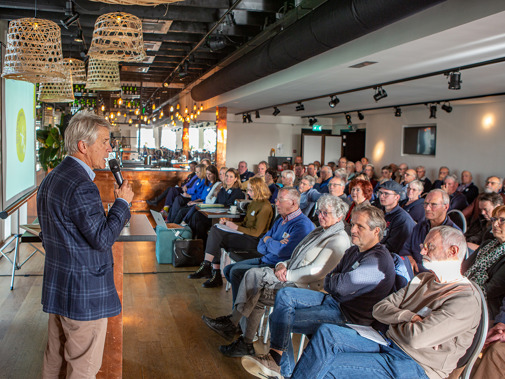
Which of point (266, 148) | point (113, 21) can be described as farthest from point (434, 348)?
point (266, 148)

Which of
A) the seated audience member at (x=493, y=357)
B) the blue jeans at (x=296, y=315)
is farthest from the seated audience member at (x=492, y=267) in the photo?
the blue jeans at (x=296, y=315)

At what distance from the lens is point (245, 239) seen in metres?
5.11

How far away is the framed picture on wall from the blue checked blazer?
1129 centimetres

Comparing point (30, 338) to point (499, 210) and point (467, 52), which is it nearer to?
point (499, 210)

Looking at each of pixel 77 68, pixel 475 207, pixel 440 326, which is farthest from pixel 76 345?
pixel 475 207

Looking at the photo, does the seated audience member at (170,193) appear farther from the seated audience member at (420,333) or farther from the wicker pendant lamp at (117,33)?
the seated audience member at (420,333)

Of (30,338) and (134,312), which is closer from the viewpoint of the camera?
(30,338)

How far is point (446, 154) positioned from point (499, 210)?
354 inches

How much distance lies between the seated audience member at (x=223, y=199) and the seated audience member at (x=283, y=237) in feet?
7.81

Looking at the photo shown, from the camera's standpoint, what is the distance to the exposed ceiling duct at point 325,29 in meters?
3.71

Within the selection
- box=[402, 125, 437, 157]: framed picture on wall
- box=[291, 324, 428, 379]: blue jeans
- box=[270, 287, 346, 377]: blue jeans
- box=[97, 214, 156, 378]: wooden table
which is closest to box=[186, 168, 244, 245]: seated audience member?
box=[270, 287, 346, 377]: blue jeans

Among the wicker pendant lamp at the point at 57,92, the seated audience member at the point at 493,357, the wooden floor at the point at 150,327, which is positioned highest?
the wicker pendant lamp at the point at 57,92

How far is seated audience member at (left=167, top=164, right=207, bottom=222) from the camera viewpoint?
8.28 metres

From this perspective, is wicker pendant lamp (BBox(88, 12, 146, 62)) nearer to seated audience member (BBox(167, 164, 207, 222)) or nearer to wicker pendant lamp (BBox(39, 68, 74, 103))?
wicker pendant lamp (BBox(39, 68, 74, 103))
